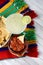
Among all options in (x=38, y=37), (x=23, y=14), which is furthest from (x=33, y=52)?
(x=23, y=14)

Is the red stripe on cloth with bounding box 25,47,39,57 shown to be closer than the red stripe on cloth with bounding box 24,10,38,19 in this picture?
Yes

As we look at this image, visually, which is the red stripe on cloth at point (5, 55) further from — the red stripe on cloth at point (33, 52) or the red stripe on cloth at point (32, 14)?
the red stripe on cloth at point (32, 14)

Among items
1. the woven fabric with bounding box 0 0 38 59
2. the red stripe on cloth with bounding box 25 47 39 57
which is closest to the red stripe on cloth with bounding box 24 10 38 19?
the woven fabric with bounding box 0 0 38 59

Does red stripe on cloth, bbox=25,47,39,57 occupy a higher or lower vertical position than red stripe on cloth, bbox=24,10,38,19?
lower

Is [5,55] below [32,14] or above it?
below

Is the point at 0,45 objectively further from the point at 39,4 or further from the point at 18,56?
the point at 39,4

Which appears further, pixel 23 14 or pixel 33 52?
Answer: pixel 23 14

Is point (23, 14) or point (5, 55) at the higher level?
point (23, 14)

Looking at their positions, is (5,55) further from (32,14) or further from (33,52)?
(32,14)

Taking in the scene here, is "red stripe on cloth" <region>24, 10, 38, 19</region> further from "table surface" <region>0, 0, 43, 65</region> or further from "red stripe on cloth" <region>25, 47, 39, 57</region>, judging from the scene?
"red stripe on cloth" <region>25, 47, 39, 57</region>
